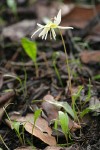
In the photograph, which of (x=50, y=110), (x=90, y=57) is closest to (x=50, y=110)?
(x=50, y=110)

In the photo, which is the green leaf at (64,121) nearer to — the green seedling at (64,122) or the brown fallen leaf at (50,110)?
the green seedling at (64,122)

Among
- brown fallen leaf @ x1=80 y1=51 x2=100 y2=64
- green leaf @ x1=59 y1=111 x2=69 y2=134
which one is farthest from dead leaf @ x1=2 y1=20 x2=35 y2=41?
green leaf @ x1=59 y1=111 x2=69 y2=134

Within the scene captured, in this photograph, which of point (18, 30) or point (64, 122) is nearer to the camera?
point (64, 122)

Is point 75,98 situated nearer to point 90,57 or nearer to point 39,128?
point 39,128

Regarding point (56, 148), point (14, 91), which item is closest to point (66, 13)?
point (14, 91)

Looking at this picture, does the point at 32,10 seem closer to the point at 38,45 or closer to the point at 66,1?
the point at 66,1
